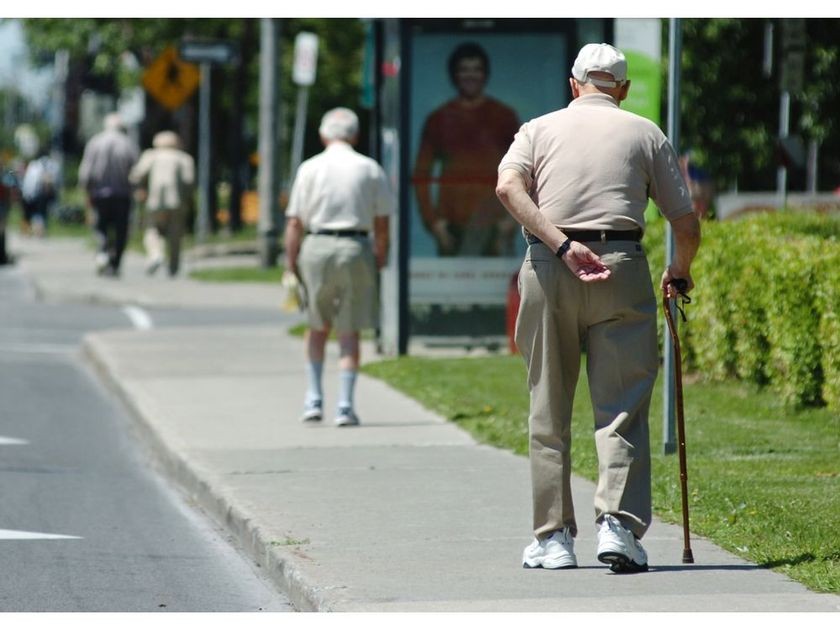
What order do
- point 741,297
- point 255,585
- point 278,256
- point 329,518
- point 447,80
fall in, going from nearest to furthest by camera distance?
point 255,585 → point 329,518 → point 741,297 → point 447,80 → point 278,256

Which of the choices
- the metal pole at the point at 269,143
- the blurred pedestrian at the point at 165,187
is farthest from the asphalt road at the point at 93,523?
the metal pole at the point at 269,143

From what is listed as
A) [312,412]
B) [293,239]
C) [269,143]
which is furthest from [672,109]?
[269,143]

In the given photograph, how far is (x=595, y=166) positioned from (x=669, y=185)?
29 cm

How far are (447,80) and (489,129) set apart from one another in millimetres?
499

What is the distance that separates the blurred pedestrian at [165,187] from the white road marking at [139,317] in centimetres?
336

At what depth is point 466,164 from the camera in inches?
589

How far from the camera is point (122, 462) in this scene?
10.4m

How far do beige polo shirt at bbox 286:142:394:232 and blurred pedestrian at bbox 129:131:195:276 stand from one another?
13.4m

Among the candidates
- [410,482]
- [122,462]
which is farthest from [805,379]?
[122,462]

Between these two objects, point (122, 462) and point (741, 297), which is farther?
point (741, 297)

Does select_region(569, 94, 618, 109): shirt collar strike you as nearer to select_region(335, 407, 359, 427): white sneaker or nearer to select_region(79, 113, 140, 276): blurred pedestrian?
select_region(335, 407, 359, 427): white sneaker

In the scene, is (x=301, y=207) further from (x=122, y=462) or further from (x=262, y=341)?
(x=262, y=341)

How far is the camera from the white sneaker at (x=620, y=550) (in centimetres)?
640

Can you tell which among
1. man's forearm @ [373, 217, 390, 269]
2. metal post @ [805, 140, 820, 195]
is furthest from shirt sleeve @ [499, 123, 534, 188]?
metal post @ [805, 140, 820, 195]
